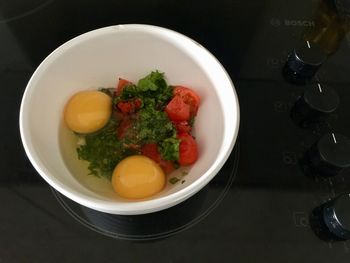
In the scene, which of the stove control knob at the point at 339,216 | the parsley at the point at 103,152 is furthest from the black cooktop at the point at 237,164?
the parsley at the point at 103,152

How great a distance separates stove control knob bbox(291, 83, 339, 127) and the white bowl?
15 centimetres

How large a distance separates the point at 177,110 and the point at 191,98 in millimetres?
39

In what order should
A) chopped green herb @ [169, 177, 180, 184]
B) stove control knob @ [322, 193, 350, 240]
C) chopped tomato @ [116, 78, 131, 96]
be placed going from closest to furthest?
stove control knob @ [322, 193, 350, 240], chopped green herb @ [169, 177, 180, 184], chopped tomato @ [116, 78, 131, 96]

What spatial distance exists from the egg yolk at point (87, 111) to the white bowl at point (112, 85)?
0.06ft

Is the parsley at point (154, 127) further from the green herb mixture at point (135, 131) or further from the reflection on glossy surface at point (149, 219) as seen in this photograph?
the reflection on glossy surface at point (149, 219)

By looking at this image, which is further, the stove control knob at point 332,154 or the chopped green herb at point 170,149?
the chopped green herb at point 170,149

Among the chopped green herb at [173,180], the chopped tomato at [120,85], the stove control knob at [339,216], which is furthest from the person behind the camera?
the chopped tomato at [120,85]

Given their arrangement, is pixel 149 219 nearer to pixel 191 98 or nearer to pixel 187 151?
pixel 187 151

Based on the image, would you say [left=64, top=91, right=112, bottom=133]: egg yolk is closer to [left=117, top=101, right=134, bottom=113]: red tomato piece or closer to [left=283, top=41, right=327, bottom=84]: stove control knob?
[left=117, top=101, right=134, bottom=113]: red tomato piece

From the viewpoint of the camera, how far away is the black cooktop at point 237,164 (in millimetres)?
661

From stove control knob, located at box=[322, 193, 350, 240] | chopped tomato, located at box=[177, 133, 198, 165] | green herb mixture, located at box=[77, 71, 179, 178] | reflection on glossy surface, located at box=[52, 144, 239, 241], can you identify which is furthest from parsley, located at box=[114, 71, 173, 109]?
stove control knob, located at box=[322, 193, 350, 240]

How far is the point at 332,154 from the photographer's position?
676 millimetres

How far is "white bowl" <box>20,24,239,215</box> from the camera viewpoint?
0.66 meters

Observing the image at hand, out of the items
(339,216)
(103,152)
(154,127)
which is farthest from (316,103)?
(103,152)
